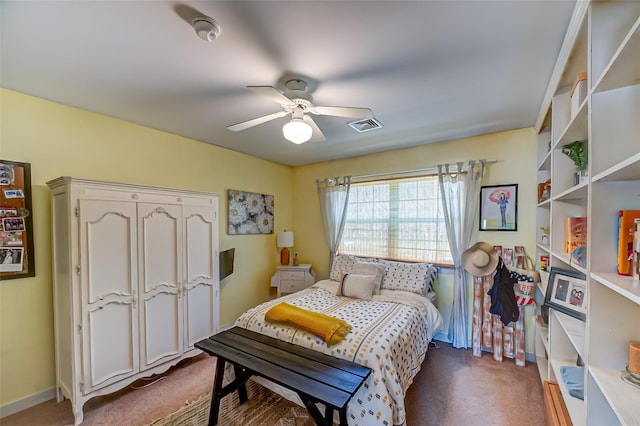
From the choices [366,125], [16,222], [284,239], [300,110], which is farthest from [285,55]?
[284,239]

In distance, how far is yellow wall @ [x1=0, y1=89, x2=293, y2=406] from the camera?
1948 millimetres

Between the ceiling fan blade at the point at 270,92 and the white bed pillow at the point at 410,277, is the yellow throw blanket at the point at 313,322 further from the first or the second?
the ceiling fan blade at the point at 270,92

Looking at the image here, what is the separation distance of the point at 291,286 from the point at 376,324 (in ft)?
6.43

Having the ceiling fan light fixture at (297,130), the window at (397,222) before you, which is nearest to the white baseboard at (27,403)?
the ceiling fan light fixture at (297,130)

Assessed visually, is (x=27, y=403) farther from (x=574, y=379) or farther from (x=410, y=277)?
(x=574, y=379)

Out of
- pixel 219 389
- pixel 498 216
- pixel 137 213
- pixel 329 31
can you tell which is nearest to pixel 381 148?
pixel 498 216

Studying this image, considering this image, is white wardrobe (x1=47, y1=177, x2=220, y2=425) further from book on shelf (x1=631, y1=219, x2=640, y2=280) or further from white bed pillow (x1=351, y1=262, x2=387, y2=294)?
book on shelf (x1=631, y1=219, x2=640, y2=280)

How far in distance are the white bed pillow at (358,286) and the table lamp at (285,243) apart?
1.36m

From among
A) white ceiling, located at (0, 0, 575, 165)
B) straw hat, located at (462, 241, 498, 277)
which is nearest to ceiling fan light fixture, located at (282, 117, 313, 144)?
white ceiling, located at (0, 0, 575, 165)

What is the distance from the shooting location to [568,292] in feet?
4.77

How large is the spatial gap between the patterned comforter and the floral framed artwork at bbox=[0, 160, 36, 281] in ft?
5.71

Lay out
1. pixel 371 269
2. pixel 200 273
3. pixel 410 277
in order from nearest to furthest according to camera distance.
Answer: pixel 200 273
pixel 410 277
pixel 371 269

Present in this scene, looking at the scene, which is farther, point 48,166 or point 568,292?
point 48,166

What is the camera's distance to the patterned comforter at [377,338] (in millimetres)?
1586
